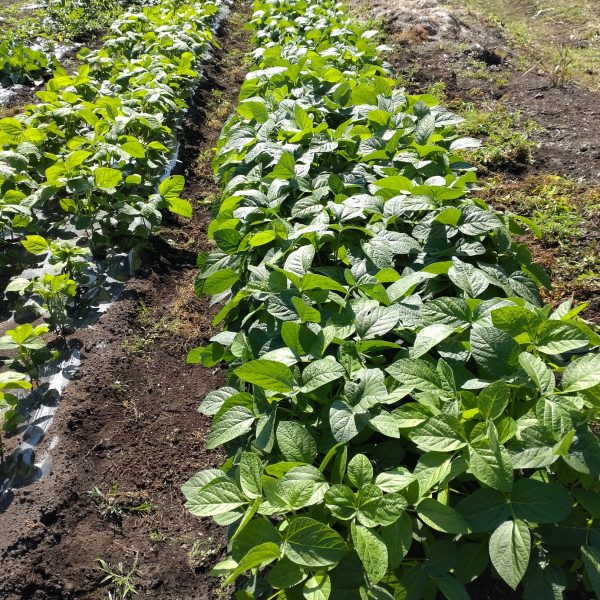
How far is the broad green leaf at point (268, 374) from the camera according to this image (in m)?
1.66

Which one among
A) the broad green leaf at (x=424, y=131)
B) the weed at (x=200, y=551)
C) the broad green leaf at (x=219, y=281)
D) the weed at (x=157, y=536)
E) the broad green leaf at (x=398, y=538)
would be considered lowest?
the weed at (x=157, y=536)

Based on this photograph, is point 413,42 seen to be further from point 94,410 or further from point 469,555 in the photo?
point 469,555

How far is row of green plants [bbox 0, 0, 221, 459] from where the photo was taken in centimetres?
307

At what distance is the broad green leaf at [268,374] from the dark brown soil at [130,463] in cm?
97

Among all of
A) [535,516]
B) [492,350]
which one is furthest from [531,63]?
[535,516]

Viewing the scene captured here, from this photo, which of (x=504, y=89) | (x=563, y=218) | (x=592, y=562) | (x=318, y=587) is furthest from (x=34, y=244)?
(x=504, y=89)

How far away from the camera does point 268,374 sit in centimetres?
168

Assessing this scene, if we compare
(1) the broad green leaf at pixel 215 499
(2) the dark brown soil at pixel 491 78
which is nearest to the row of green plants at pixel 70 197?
(1) the broad green leaf at pixel 215 499

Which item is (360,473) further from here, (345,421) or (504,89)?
(504,89)

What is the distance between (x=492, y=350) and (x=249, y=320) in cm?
98

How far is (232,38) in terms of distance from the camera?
9.13 metres

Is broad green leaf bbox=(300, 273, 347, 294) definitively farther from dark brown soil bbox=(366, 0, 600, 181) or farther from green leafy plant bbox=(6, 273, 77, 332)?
dark brown soil bbox=(366, 0, 600, 181)

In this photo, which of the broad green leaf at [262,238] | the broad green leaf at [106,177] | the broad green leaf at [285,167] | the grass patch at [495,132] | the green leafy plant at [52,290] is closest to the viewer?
the broad green leaf at [262,238]

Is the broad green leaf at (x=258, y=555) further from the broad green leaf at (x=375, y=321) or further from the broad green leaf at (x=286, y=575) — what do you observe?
the broad green leaf at (x=375, y=321)
